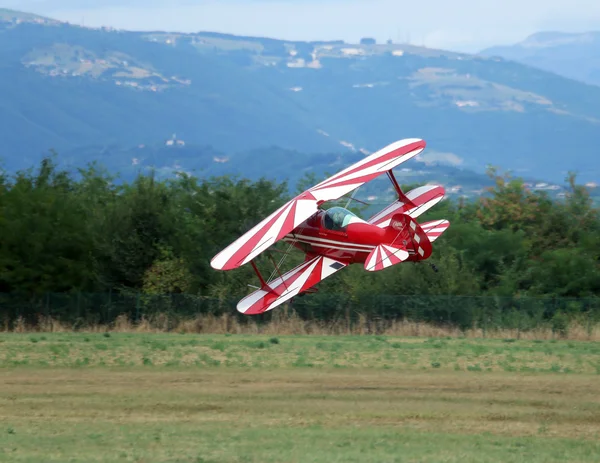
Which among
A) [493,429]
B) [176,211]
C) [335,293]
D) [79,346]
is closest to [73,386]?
[79,346]

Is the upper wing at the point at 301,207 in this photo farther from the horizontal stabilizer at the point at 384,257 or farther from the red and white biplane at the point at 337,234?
the horizontal stabilizer at the point at 384,257

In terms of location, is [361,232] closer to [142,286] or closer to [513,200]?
[142,286]

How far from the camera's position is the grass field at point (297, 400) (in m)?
18.4

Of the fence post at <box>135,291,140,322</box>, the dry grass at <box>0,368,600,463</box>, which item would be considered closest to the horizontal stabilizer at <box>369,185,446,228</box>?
the dry grass at <box>0,368,600,463</box>

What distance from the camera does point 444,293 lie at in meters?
42.8

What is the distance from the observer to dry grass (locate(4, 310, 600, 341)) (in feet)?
123

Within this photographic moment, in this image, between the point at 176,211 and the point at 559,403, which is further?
the point at 176,211

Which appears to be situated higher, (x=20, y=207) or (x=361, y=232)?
(x=20, y=207)

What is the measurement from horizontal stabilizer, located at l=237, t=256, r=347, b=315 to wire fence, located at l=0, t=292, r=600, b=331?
399 inches

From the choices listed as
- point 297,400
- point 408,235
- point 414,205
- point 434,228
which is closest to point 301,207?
point 408,235

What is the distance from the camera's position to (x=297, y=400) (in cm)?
2355

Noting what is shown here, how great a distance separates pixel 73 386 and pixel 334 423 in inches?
294

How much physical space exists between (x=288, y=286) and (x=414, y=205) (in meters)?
4.41

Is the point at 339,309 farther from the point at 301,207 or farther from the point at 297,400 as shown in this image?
the point at 297,400
